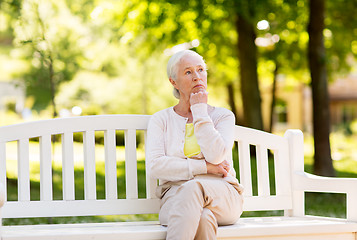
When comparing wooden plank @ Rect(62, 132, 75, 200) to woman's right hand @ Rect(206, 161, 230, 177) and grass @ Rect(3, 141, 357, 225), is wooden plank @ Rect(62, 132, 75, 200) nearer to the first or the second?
woman's right hand @ Rect(206, 161, 230, 177)

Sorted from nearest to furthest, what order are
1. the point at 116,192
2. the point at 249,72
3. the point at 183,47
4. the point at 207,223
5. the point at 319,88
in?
the point at 207,223 → the point at 116,192 → the point at 319,88 → the point at 249,72 → the point at 183,47

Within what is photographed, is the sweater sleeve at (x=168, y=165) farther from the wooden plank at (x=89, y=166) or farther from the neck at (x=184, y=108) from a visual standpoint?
the wooden plank at (x=89, y=166)

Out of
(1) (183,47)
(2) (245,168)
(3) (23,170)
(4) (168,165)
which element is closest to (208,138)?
(4) (168,165)

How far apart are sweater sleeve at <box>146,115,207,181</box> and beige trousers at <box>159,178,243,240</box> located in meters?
0.09

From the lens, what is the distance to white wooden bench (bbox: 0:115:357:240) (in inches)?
144

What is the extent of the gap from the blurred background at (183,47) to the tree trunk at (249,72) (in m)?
0.02

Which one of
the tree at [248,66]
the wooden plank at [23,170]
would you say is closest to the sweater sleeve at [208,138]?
the wooden plank at [23,170]

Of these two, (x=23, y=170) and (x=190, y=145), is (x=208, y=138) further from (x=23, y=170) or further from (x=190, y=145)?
(x=23, y=170)

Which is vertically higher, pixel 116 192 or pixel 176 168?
pixel 176 168

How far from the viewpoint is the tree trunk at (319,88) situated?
8430mm

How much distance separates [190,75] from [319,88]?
5163 millimetres

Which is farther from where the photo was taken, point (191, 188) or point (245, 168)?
point (245, 168)

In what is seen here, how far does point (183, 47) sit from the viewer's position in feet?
A: 45.5

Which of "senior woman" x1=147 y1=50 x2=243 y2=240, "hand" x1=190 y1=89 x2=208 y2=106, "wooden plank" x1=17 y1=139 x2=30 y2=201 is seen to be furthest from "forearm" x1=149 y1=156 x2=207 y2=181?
"wooden plank" x1=17 y1=139 x2=30 y2=201
